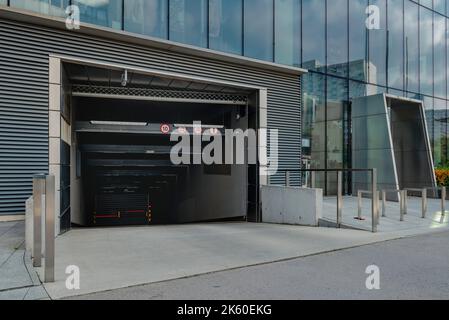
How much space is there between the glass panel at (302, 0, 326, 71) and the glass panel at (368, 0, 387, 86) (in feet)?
11.1

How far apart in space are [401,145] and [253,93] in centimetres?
966

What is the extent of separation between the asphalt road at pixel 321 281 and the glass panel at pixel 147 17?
8.22 m

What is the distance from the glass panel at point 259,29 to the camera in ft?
47.6

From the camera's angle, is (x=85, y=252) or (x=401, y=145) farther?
(x=401, y=145)

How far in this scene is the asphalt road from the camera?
4797mm

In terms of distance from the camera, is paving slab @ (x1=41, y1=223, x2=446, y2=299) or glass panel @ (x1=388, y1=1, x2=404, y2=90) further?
glass panel @ (x1=388, y1=1, x2=404, y2=90)

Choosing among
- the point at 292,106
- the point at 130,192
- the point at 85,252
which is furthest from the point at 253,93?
the point at 130,192

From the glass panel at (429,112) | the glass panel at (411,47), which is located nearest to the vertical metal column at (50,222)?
the glass panel at (411,47)

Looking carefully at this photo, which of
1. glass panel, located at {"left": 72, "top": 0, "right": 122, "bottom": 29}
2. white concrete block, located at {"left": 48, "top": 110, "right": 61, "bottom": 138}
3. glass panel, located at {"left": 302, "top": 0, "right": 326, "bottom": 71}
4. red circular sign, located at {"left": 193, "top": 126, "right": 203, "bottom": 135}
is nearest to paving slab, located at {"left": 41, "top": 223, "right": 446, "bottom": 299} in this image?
white concrete block, located at {"left": 48, "top": 110, "right": 61, "bottom": 138}

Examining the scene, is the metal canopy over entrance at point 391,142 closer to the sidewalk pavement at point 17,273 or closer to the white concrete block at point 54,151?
the white concrete block at point 54,151

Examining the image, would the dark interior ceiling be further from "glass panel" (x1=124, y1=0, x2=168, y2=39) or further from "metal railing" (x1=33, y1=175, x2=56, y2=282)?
"metal railing" (x1=33, y1=175, x2=56, y2=282)

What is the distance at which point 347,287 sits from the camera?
203 inches

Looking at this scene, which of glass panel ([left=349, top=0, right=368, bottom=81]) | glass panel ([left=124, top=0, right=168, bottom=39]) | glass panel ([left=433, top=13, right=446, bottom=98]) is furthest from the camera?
glass panel ([left=433, top=13, right=446, bottom=98])
